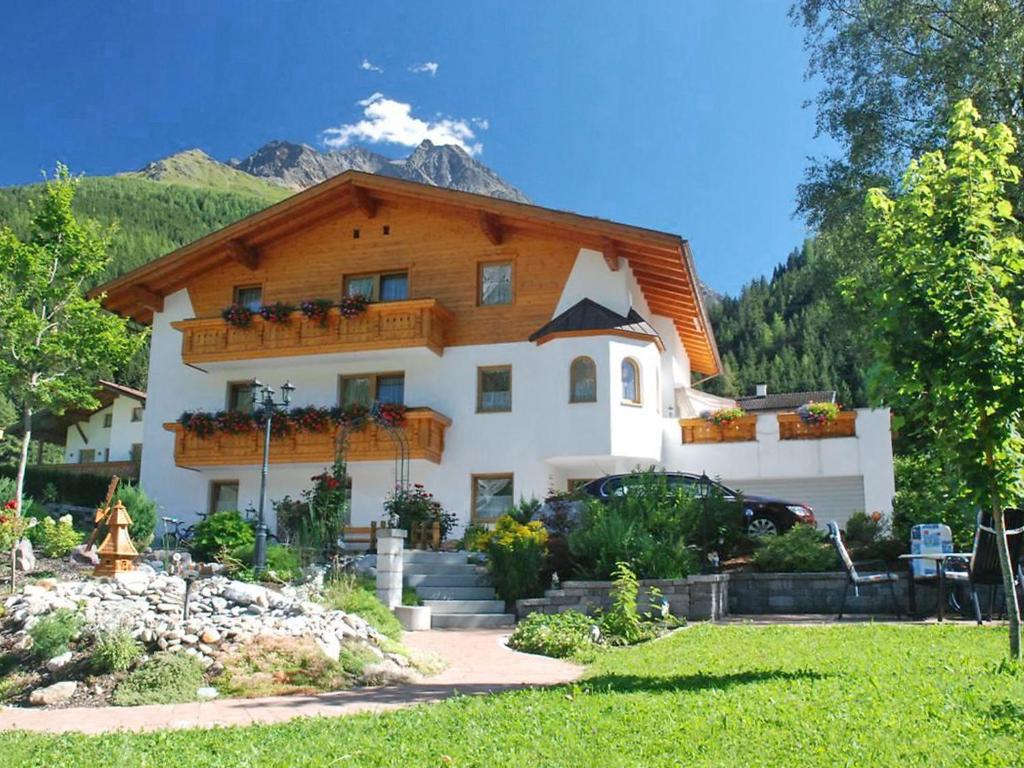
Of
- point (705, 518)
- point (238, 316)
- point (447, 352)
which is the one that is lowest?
point (705, 518)


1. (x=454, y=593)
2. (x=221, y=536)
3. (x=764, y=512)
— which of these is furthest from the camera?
(x=764, y=512)

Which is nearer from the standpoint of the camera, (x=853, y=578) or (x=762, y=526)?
(x=853, y=578)

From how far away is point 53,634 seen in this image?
875 cm

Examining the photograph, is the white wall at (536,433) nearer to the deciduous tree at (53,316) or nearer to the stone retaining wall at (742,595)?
the deciduous tree at (53,316)

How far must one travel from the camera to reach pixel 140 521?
18.8 m

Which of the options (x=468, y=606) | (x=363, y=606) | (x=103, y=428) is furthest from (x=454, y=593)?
(x=103, y=428)

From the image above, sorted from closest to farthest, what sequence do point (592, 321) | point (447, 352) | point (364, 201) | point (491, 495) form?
1. point (592, 321)
2. point (491, 495)
3. point (447, 352)
4. point (364, 201)

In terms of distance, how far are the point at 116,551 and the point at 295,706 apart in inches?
267

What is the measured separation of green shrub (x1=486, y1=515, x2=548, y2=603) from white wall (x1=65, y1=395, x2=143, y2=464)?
27.7 metres

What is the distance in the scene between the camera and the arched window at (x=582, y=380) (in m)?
21.8

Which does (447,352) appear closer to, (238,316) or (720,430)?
(238,316)

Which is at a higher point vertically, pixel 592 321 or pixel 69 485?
pixel 592 321

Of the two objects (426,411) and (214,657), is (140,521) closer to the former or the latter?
(426,411)

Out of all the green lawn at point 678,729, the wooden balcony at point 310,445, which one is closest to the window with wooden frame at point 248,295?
the wooden balcony at point 310,445
